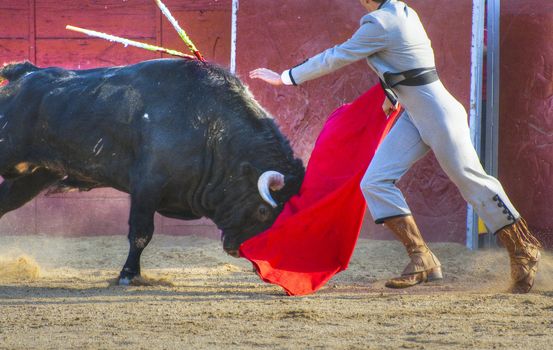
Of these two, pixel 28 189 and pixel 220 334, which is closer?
pixel 220 334

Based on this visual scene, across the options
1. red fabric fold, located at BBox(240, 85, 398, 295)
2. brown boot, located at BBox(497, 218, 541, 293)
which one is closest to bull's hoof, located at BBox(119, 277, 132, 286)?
red fabric fold, located at BBox(240, 85, 398, 295)

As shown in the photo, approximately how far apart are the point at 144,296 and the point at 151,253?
222cm

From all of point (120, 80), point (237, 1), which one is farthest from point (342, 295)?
point (237, 1)

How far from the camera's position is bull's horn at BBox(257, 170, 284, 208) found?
21.5 feet

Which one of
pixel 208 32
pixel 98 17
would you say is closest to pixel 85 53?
pixel 98 17

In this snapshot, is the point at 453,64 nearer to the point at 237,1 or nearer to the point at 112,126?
the point at 237,1

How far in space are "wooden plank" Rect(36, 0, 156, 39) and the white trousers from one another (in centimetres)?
376

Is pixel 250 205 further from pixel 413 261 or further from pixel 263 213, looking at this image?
pixel 413 261

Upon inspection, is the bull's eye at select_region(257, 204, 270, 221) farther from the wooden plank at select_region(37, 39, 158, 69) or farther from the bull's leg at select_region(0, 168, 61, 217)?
the wooden plank at select_region(37, 39, 158, 69)

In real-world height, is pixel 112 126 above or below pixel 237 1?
below

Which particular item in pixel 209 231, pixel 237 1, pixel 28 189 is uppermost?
pixel 237 1

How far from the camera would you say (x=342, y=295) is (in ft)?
20.9

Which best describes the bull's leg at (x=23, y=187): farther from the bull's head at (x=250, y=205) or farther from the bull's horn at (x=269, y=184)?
the bull's horn at (x=269, y=184)

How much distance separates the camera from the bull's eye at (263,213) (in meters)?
6.76
